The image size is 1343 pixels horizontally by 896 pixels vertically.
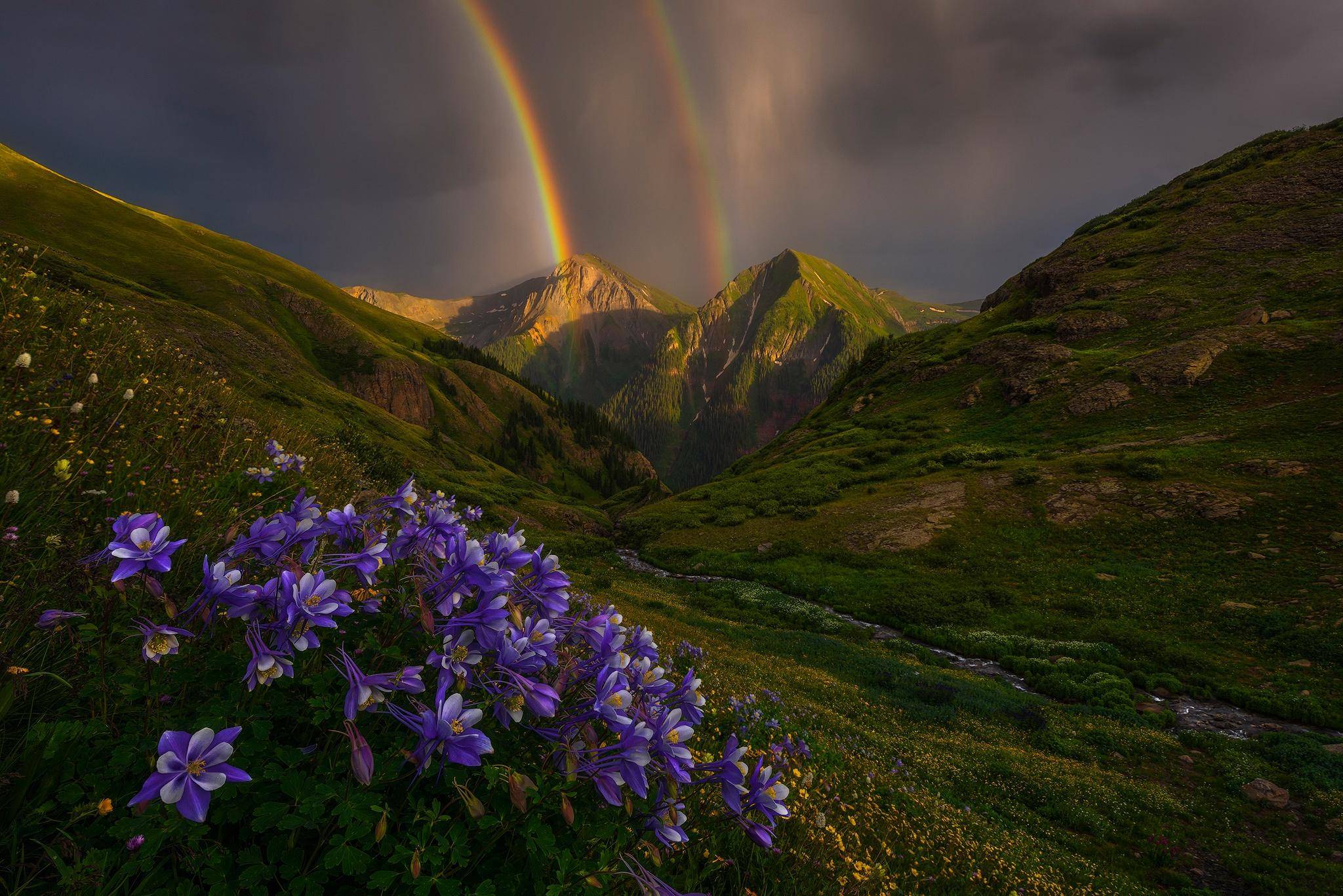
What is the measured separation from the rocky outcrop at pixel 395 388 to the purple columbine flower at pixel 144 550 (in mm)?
115014

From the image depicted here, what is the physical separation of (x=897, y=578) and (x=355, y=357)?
117802mm

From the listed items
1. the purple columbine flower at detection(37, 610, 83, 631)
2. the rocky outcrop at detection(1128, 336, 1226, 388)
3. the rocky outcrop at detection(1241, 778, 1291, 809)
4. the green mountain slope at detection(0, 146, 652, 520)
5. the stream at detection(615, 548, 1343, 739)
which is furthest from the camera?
the rocky outcrop at detection(1128, 336, 1226, 388)

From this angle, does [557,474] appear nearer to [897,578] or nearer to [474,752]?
[897,578]

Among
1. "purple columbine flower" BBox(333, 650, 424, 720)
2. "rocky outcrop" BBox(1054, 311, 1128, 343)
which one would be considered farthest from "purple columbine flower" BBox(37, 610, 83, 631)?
"rocky outcrop" BBox(1054, 311, 1128, 343)

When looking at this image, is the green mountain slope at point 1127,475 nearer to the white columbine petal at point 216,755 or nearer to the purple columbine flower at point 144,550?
the white columbine petal at point 216,755

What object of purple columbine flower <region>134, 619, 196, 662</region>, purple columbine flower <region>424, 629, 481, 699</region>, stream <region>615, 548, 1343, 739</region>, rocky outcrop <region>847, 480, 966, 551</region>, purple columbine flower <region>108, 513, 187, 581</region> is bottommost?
stream <region>615, 548, 1343, 739</region>

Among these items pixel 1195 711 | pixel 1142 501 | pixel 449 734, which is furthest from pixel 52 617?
pixel 1142 501

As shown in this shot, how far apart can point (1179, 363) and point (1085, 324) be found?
1714 centimetres

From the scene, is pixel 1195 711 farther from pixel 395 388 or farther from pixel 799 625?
pixel 395 388

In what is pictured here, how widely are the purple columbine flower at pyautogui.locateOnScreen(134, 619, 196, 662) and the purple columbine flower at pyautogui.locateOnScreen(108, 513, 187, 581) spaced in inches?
7.6

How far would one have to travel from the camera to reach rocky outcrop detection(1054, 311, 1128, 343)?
180ft

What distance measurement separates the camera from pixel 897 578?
29.1 meters

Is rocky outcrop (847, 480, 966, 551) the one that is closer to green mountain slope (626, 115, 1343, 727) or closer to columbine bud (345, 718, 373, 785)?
green mountain slope (626, 115, 1343, 727)

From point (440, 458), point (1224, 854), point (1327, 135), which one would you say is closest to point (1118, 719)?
point (1224, 854)
